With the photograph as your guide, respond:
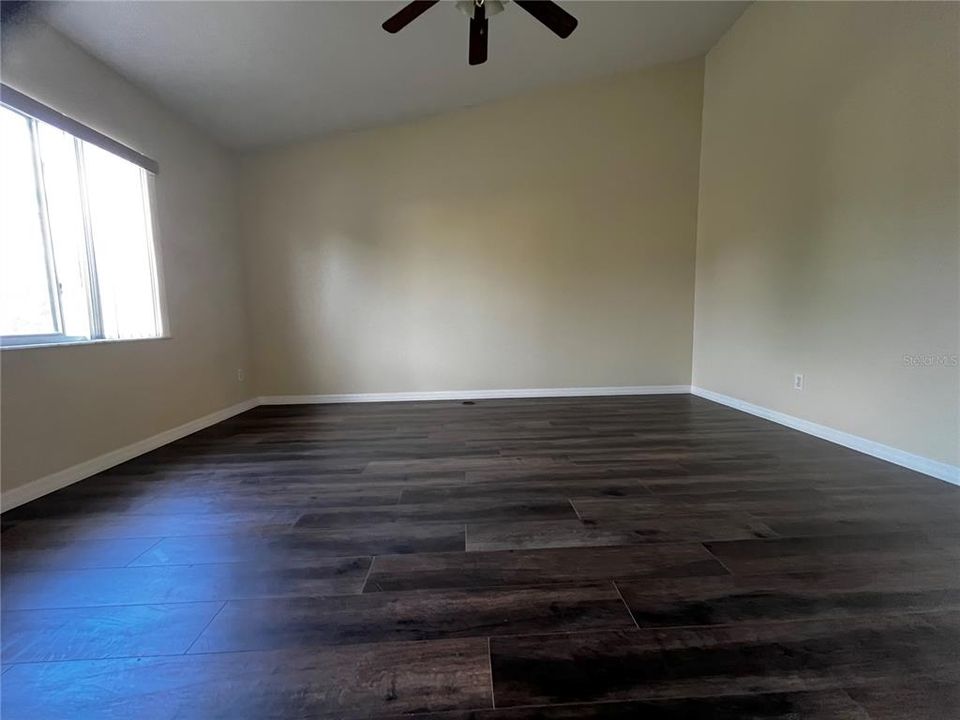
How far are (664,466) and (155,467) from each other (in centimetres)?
306

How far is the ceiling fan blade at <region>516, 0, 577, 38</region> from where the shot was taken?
6.38 ft

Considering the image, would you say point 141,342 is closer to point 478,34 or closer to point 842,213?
point 478,34

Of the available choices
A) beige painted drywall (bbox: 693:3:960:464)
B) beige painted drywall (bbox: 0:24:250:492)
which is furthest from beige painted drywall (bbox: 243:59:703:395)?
beige painted drywall (bbox: 693:3:960:464)

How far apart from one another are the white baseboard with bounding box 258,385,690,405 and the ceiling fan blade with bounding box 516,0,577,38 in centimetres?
309

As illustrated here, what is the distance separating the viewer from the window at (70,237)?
1.99 metres

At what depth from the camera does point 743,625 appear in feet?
3.62

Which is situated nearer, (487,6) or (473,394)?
(487,6)

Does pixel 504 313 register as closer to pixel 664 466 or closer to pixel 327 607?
pixel 664 466

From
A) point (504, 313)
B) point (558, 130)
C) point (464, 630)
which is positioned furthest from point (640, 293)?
point (464, 630)

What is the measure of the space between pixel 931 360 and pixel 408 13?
3.35 meters

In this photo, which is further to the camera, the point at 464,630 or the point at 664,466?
the point at 664,466

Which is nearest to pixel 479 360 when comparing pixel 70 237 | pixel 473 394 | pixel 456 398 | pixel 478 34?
pixel 473 394

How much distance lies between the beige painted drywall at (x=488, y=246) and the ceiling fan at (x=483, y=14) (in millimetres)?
1912

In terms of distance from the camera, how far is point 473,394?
434cm
